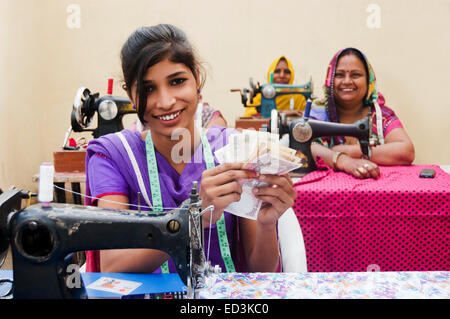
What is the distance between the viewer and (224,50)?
4.68 metres

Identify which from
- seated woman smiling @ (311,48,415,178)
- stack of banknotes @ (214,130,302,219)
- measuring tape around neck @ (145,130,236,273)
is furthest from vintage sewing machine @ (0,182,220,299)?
seated woman smiling @ (311,48,415,178)

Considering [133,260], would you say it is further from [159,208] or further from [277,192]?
[277,192]


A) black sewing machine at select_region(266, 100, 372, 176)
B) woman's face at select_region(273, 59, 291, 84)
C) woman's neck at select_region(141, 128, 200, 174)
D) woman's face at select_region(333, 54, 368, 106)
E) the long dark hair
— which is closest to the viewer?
the long dark hair

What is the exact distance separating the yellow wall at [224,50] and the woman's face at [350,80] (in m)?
1.61

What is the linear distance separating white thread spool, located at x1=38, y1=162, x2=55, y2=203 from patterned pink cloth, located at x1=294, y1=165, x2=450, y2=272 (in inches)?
63.3

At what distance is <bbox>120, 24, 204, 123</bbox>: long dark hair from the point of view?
4.18 ft

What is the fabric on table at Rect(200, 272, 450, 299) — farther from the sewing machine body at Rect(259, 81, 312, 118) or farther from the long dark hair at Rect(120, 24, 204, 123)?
the sewing machine body at Rect(259, 81, 312, 118)

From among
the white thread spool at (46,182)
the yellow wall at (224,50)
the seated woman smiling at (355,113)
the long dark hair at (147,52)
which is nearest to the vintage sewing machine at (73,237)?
the white thread spool at (46,182)

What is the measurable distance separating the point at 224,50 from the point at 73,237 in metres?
4.02

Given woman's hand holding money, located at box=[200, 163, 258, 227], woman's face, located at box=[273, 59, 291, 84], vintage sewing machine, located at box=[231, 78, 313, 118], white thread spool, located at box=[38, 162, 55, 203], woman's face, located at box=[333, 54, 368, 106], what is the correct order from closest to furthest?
white thread spool, located at box=[38, 162, 55, 203] < woman's hand holding money, located at box=[200, 163, 258, 227] < woman's face, located at box=[333, 54, 368, 106] < vintage sewing machine, located at box=[231, 78, 313, 118] < woman's face, located at box=[273, 59, 291, 84]

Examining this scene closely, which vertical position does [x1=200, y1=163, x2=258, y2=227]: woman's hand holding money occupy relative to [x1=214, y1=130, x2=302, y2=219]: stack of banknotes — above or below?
below

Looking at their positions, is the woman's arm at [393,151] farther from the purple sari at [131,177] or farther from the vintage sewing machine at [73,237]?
the vintage sewing machine at [73,237]

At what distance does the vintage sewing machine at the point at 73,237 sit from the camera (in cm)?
87

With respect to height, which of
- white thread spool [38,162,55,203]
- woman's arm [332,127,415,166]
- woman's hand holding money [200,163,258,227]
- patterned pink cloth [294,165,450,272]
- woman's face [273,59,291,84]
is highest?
woman's face [273,59,291,84]
